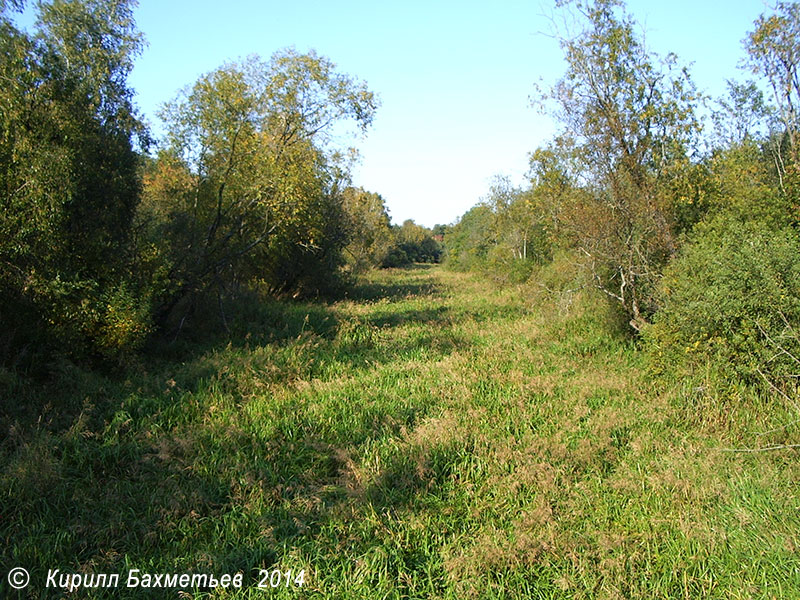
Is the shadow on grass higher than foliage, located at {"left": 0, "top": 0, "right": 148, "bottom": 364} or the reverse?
the reverse

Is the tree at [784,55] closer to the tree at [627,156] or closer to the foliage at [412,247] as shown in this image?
the tree at [627,156]

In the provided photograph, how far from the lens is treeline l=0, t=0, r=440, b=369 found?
722cm

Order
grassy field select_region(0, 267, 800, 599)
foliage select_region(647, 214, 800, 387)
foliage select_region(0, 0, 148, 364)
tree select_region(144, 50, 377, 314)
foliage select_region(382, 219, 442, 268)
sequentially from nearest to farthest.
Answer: grassy field select_region(0, 267, 800, 599)
foliage select_region(647, 214, 800, 387)
foliage select_region(0, 0, 148, 364)
tree select_region(144, 50, 377, 314)
foliage select_region(382, 219, 442, 268)

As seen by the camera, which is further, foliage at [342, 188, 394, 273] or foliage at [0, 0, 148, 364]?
foliage at [342, 188, 394, 273]

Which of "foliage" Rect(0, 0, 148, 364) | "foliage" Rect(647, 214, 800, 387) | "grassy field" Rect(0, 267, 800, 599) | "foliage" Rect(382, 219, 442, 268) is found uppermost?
"foliage" Rect(382, 219, 442, 268)

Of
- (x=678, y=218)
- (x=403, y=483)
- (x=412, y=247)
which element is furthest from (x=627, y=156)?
(x=412, y=247)

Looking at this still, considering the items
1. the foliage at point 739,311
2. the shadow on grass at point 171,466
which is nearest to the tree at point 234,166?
the shadow on grass at point 171,466

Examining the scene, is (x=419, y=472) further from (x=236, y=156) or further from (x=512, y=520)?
(x=236, y=156)

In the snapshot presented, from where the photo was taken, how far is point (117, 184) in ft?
28.6

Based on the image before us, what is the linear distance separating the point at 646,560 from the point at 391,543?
2.05 m

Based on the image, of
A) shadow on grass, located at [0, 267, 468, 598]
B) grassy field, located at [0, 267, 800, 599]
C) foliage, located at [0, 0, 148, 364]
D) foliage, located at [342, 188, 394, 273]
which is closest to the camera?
Answer: grassy field, located at [0, 267, 800, 599]

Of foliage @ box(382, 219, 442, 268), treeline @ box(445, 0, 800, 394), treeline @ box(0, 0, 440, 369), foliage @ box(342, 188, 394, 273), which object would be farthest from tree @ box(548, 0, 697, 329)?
foliage @ box(382, 219, 442, 268)

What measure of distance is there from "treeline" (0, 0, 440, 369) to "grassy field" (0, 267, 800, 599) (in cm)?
116

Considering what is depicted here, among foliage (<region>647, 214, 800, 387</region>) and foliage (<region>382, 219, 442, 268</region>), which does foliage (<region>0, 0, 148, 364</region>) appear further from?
foliage (<region>382, 219, 442, 268</region>)
